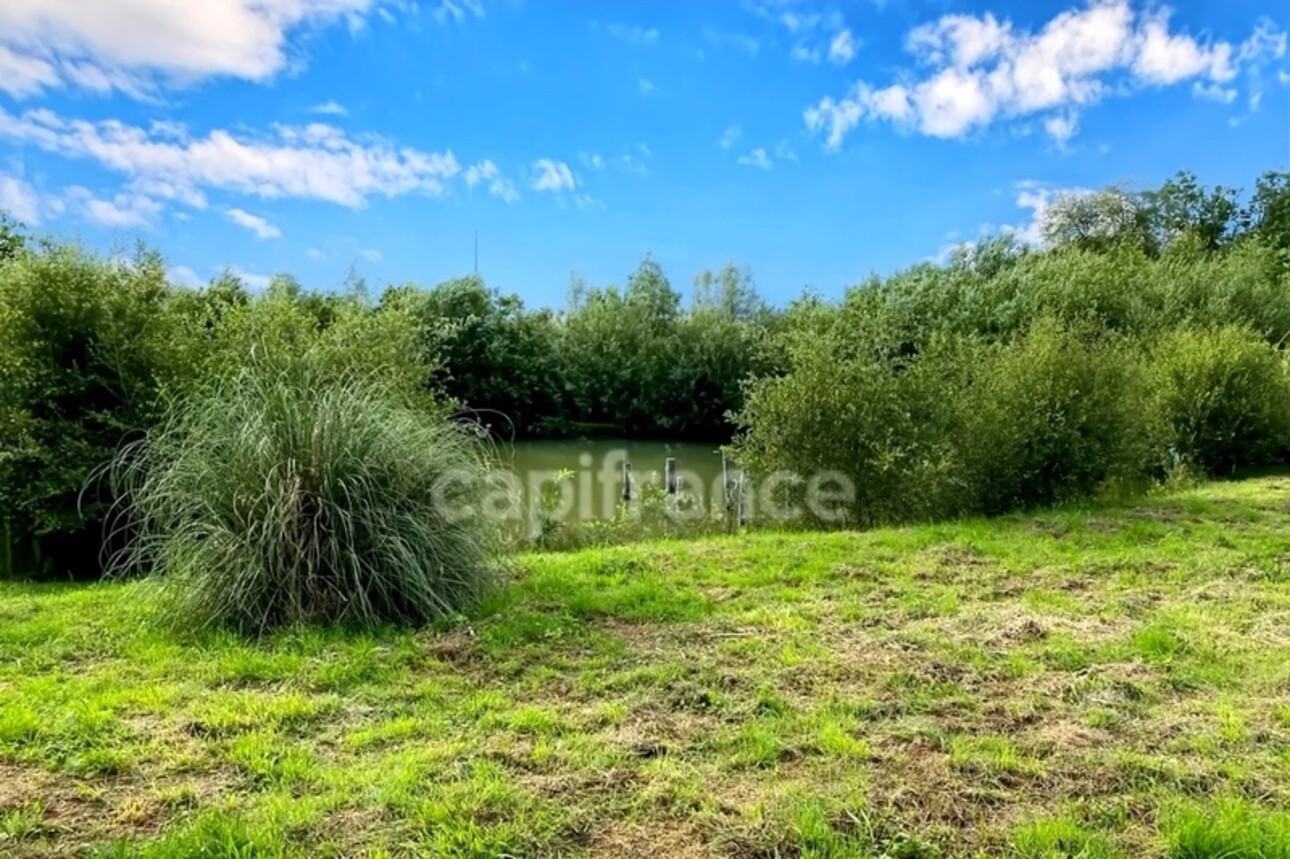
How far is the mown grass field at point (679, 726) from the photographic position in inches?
79.6

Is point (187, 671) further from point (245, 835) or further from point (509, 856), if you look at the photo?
point (509, 856)

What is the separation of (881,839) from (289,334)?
9.28 meters

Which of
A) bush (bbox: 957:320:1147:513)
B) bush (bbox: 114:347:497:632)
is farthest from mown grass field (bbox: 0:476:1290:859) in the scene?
bush (bbox: 957:320:1147:513)

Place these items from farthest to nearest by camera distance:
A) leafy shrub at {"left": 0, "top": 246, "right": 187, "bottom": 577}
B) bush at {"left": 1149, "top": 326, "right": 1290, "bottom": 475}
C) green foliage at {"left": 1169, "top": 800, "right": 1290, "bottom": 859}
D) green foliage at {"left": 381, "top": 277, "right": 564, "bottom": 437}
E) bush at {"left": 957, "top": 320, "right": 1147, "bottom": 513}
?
green foliage at {"left": 381, "top": 277, "right": 564, "bottom": 437}, bush at {"left": 1149, "top": 326, "right": 1290, "bottom": 475}, bush at {"left": 957, "top": 320, "right": 1147, "bottom": 513}, leafy shrub at {"left": 0, "top": 246, "right": 187, "bottom": 577}, green foliage at {"left": 1169, "top": 800, "right": 1290, "bottom": 859}

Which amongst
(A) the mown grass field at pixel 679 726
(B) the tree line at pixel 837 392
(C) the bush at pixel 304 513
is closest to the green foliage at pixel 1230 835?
(A) the mown grass field at pixel 679 726

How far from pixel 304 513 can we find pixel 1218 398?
12271 mm

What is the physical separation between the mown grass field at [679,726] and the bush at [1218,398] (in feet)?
26.1

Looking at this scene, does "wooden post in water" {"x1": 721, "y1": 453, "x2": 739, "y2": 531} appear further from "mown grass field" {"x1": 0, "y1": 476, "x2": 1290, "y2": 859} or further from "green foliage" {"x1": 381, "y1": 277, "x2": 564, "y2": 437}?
"green foliage" {"x1": 381, "y1": 277, "x2": 564, "y2": 437}

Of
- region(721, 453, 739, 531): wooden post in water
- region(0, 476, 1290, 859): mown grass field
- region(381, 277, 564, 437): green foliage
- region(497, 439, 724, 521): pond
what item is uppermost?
Result: region(381, 277, 564, 437): green foliage

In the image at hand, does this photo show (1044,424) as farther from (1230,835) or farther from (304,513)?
(304,513)

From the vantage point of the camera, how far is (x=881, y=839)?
2000 millimetres

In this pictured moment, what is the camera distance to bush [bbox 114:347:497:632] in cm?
378

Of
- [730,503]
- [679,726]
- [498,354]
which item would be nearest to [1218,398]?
[730,503]

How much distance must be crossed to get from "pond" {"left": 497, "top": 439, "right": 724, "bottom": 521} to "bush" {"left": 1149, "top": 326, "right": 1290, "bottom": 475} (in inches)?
256
